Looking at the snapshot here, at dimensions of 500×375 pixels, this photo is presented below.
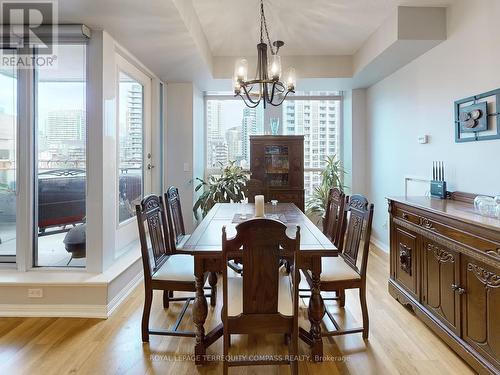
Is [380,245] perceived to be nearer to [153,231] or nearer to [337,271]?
[337,271]

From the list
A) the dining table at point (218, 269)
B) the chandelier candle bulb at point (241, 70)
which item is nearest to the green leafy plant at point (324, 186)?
the dining table at point (218, 269)

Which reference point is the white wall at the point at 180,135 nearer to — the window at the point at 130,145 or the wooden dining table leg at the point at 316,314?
the window at the point at 130,145

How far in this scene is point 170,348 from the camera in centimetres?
215

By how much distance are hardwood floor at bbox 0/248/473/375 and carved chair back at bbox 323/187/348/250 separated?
643 millimetres

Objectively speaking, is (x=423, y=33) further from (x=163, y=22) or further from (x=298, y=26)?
(x=163, y=22)

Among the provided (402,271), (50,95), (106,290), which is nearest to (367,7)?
(402,271)

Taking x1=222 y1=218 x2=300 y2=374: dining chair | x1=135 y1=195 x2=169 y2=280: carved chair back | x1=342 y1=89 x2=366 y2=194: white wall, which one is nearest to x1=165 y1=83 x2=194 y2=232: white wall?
x1=135 y1=195 x2=169 y2=280: carved chair back

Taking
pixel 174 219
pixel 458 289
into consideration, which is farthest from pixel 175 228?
pixel 458 289

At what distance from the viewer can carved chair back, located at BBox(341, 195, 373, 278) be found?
2143mm

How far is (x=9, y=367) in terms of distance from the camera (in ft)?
6.36

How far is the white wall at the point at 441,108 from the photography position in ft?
8.18

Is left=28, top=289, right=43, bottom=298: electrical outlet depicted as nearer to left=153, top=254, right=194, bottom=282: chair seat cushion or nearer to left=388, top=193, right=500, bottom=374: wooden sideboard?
left=153, top=254, right=194, bottom=282: chair seat cushion

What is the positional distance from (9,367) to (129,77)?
2.89 meters

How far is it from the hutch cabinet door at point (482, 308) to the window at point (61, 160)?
3.05 meters
